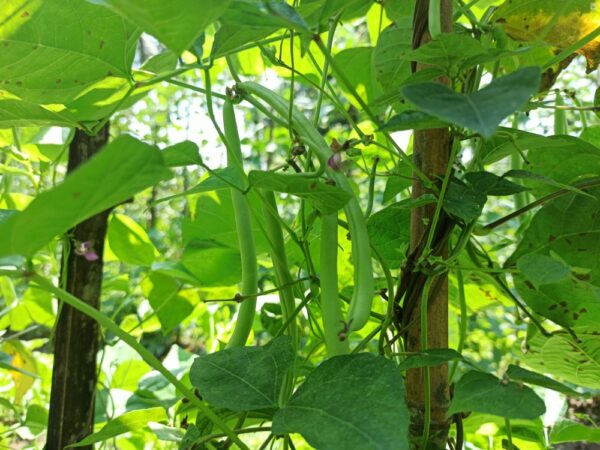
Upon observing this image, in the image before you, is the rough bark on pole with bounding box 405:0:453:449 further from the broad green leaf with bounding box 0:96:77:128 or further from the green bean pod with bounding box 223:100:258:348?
the broad green leaf with bounding box 0:96:77:128

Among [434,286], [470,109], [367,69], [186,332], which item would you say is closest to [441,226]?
[434,286]

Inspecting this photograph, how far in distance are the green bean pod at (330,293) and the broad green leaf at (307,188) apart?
0.05 ft

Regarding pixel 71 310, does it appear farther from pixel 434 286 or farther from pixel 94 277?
pixel 434 286

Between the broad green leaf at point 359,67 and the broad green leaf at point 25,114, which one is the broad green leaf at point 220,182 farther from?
the broad green leaf at point 359,67

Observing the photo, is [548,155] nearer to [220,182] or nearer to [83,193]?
[220,182]

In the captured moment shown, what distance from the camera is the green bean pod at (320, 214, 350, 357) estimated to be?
338 millimetres

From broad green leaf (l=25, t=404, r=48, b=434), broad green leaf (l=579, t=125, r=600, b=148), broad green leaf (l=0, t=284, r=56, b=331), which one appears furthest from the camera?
broad green leaf (l=0, t=284, r=56, b=331)

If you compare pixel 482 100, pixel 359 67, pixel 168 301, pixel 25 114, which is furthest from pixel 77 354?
pixel 482 100

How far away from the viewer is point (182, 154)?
377 millimetres

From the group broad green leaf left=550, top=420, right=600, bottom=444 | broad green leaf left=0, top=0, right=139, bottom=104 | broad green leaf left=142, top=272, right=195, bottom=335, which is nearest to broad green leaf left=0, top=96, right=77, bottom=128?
broad green leaf left=0, top=0, right=139, bottom=104

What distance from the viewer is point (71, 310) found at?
1.95 feet

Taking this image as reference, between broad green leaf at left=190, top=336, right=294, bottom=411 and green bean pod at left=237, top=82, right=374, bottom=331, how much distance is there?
0.16ft

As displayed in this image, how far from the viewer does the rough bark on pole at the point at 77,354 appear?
1.94 ft

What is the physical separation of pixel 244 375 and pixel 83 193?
17 cm
